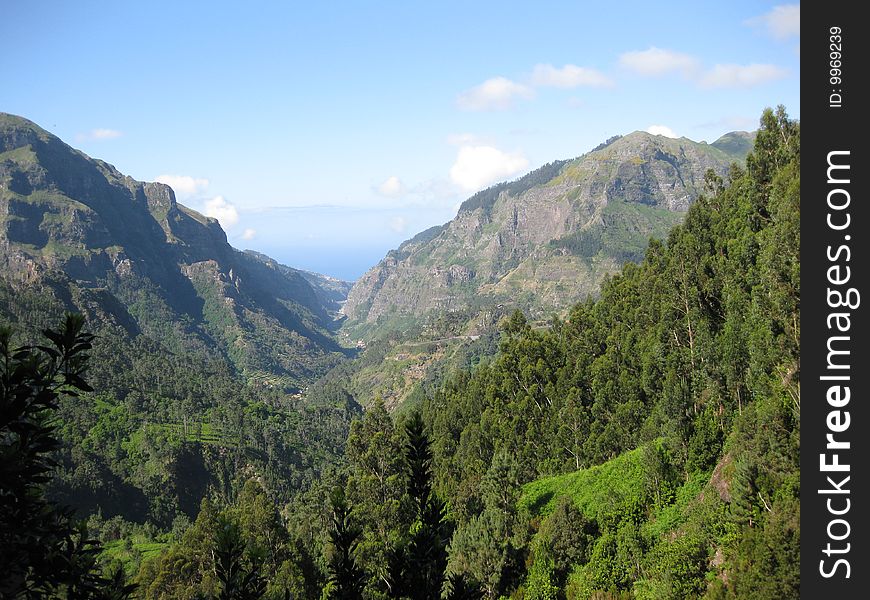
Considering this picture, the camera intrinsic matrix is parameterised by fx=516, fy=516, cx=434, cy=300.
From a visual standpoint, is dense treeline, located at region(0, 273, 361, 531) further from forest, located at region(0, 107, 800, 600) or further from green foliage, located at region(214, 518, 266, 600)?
green foliage, located at region(214, 518, 266, 600)

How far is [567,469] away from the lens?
5822 centimetres

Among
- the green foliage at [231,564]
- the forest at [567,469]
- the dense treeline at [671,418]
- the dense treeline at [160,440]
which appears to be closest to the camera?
the forest at [567,469]

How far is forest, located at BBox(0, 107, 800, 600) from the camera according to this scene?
8195 millimetres

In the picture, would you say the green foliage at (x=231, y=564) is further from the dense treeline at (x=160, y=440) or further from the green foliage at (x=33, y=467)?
the dense treeline at (x=160, y=440)

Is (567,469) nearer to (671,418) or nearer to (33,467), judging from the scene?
(671,418)

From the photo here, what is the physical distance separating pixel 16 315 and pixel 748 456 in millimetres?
215080

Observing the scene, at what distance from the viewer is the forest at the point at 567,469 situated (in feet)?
26.9
